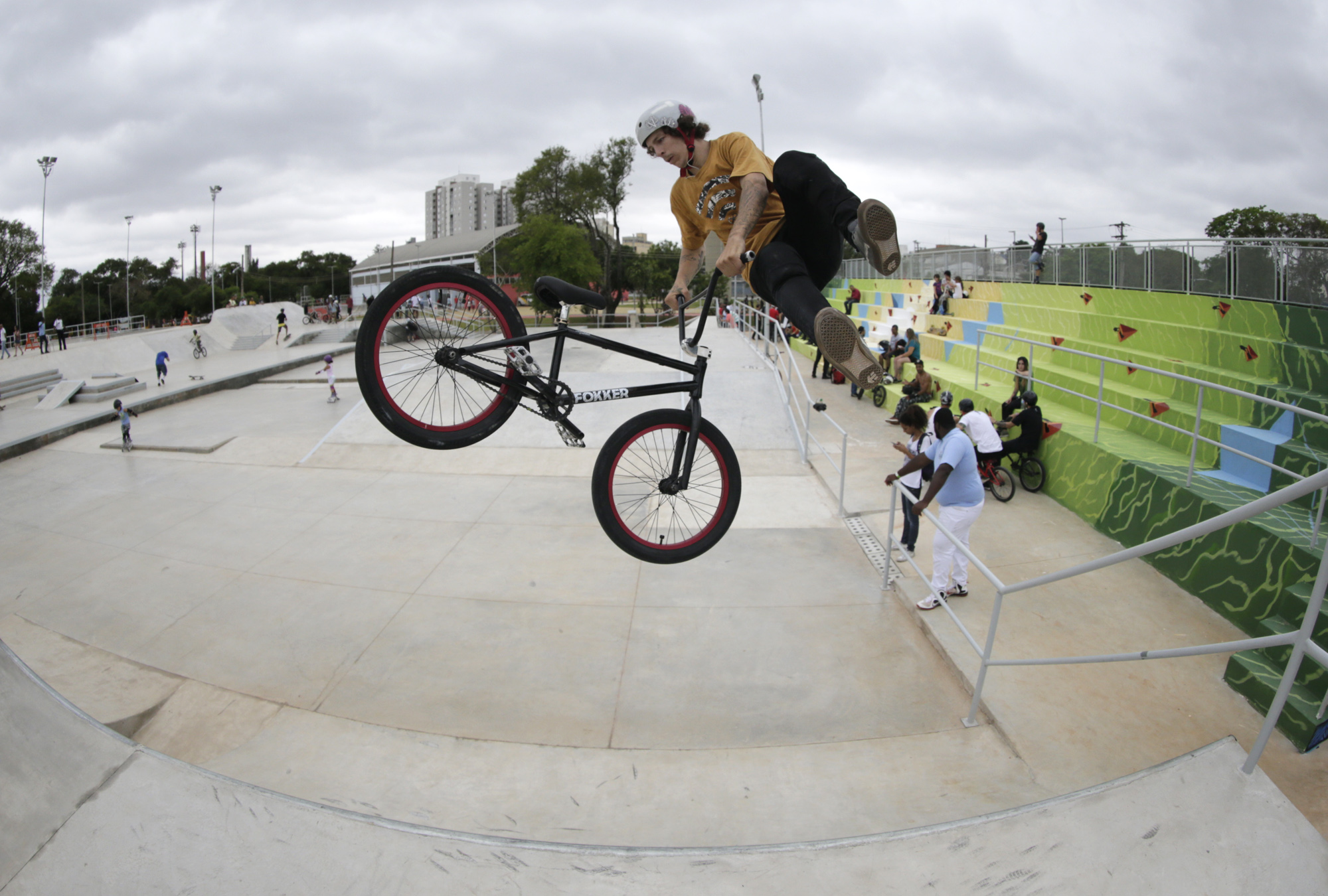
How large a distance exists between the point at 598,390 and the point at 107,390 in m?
28.7

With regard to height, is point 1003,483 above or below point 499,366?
below

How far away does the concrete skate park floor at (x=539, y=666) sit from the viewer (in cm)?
533

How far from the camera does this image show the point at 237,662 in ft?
25.4

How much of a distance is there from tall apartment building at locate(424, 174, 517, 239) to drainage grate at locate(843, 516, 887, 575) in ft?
449

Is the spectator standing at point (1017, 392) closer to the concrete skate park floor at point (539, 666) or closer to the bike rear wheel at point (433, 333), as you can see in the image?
the concrete skate park floor at point (539, 666)

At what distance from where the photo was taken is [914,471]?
798cm

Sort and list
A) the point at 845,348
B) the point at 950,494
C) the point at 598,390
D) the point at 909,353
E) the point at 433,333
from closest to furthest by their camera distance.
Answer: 1. the point at 845,348
2. the point at 433,333
3. the point at 598,390
4. the point at 950,494
5. the point at 909,353

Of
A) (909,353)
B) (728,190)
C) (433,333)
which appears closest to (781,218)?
(728,190)

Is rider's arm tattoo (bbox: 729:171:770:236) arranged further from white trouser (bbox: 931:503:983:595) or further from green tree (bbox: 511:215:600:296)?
green tree (bbox: 511:215:600:296)

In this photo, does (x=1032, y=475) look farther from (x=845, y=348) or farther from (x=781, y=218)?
(x=845, y=348)

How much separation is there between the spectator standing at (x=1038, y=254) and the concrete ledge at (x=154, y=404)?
85.9ft

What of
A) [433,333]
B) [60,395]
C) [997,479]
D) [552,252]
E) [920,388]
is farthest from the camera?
[552,252]

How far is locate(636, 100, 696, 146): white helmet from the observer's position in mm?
3945

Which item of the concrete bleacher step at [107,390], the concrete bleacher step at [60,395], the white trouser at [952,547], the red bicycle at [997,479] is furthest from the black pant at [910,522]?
the concrete bleacher step at [60,395]
